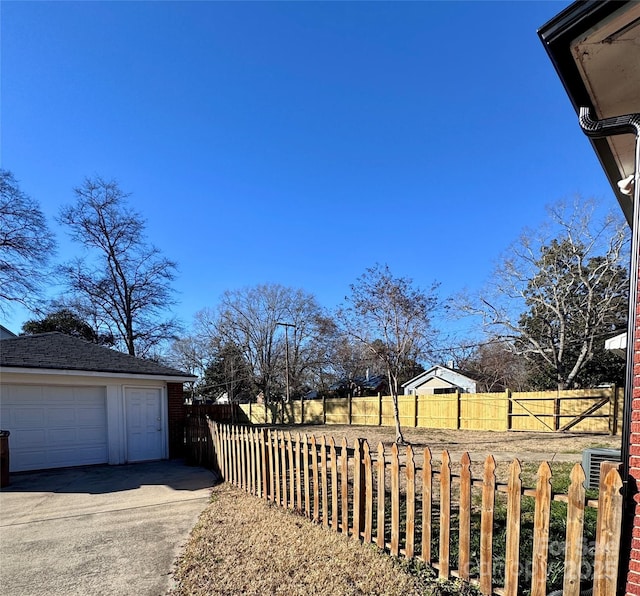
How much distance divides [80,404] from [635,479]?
10925mm

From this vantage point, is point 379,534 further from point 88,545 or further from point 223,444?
point 223,444

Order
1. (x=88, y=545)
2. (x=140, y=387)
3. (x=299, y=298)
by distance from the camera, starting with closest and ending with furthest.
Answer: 1. (x=88, y=545)
2. (x=140, y=387)
3. (x=299, y=298)

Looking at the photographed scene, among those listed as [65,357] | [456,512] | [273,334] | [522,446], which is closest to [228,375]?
[273,334]

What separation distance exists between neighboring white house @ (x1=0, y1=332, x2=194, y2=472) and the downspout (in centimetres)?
1037

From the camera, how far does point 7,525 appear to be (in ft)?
17.4

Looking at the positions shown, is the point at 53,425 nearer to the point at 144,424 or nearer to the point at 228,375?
the point at 144,424

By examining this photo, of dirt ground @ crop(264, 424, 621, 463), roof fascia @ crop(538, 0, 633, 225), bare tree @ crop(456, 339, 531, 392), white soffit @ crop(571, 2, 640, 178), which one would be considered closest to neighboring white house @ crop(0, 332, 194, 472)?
dirt ground @ crop(264, 424, 621, 463)

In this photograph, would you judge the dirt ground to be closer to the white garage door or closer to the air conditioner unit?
the air conditioner unit

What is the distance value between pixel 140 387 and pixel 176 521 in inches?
249

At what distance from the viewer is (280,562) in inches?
142

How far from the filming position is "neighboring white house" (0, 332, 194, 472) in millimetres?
9000

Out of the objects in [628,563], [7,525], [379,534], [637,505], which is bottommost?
[7,525]

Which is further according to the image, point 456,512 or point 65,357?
point 65,357

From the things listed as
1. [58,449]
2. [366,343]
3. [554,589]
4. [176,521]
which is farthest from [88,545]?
[366,343]
